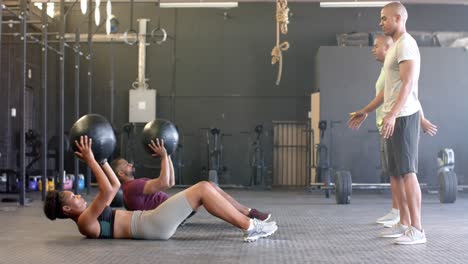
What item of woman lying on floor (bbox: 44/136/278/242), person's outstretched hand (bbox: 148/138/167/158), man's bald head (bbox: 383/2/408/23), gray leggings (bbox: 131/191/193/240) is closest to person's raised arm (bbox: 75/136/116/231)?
woman lying on floor (bbox: 44/136/278/242)

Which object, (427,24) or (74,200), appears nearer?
(74,200)

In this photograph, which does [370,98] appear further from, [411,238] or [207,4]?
[411,238]

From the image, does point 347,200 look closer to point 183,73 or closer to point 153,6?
point 183,73

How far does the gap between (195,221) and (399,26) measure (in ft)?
7.19

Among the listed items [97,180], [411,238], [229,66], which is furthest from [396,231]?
[229,66]

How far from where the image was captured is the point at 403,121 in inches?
132

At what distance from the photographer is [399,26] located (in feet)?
11.4

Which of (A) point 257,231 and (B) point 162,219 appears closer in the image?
(B) point 162,219

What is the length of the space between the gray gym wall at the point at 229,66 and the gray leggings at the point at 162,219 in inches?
284

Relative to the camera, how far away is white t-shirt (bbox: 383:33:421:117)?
133 inches

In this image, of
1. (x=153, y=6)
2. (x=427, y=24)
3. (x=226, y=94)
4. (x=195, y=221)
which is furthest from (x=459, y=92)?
(x=195, y=221)

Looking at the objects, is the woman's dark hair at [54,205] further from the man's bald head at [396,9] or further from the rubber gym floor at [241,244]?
the man's bald head at [396,9]

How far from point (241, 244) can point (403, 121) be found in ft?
3.66

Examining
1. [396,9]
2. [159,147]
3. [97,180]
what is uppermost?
[396,9]
